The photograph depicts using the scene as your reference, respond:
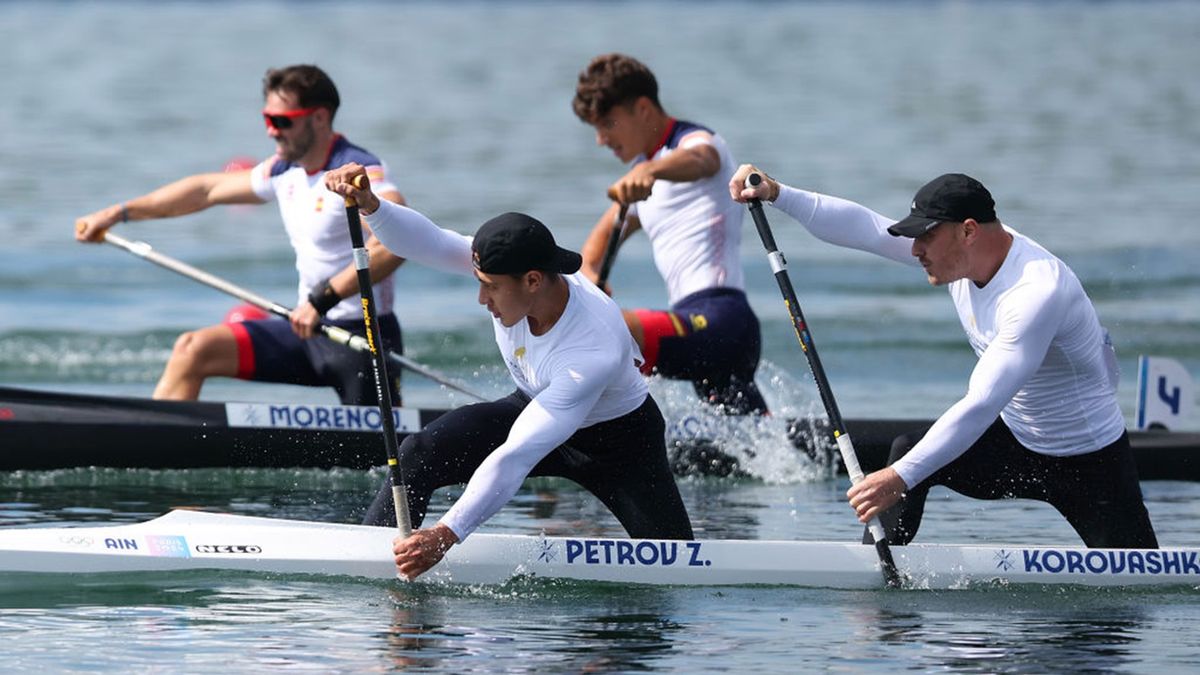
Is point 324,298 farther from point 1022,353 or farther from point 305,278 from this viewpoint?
Result: point 1022,353

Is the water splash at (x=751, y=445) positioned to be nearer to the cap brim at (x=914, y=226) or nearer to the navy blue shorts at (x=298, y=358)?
the navy blue shorts at (x=298, y=358)

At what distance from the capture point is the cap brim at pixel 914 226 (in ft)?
27.7

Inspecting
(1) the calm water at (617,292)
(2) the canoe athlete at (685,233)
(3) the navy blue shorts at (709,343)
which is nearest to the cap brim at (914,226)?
(1) the calm water at (617,292)

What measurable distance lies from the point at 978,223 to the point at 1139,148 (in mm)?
30651

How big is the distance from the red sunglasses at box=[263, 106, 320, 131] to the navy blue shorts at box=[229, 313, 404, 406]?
40.1 inches

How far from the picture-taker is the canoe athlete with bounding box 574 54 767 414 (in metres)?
11.4

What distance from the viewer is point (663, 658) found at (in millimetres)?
8219

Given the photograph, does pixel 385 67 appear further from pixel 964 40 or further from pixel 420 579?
pixel 420 579

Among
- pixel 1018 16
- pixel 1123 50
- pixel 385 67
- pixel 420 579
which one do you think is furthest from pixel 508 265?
pixel 1018 16

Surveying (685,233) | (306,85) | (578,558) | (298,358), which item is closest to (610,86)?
(685,233)

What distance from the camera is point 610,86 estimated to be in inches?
447

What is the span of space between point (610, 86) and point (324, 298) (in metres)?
1.77

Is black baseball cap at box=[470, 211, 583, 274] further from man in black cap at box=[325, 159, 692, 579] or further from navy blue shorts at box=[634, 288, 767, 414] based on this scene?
navy blue shorts at box=[634, 288, 767, 414]

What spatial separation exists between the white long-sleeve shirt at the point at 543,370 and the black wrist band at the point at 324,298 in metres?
2.60
